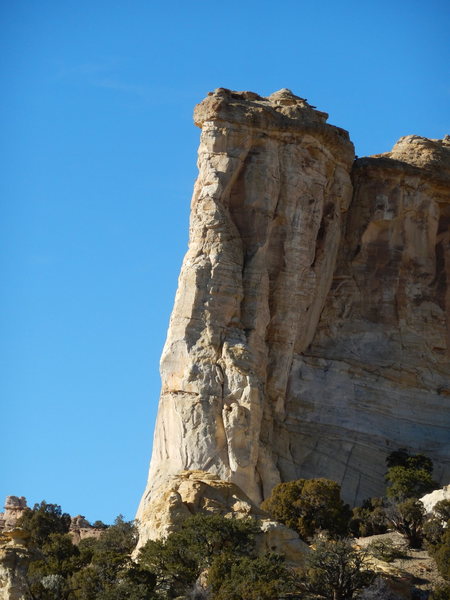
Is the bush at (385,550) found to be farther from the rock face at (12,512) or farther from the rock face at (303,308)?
the rock face at (12,512)

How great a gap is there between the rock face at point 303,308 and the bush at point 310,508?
14.0 ft

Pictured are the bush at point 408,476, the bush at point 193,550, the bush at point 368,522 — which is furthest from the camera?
the bush at point 408,476

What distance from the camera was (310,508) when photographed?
2467 inches

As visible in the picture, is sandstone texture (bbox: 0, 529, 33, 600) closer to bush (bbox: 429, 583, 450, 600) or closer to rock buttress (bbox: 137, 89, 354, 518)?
bush (bbox: 429, 583, 450, 600)

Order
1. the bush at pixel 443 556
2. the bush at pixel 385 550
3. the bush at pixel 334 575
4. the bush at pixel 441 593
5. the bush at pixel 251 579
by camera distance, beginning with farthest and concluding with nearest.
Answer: the bush at pixel 385 550 → the bush at pixel 443 556 → the bush at pixel 334 575 → the bush at pixel 441 593 → the bush at pixel 251 579

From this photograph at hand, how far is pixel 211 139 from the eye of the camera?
74000 mm

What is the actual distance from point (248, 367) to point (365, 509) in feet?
23.6

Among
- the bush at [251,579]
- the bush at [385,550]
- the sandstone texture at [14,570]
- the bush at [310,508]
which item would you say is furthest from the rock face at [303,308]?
the bush at [251,579]

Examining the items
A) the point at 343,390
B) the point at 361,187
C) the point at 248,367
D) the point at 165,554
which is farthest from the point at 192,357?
the point at 165,554

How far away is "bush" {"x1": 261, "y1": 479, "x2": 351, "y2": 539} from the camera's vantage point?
6203 cm

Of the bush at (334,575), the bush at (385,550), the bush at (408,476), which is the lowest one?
the bush at (334,575)

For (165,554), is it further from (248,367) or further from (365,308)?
(365,308)

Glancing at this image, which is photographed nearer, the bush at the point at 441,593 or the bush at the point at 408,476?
the bush at the point at 441,593

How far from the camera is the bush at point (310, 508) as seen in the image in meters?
62.0
